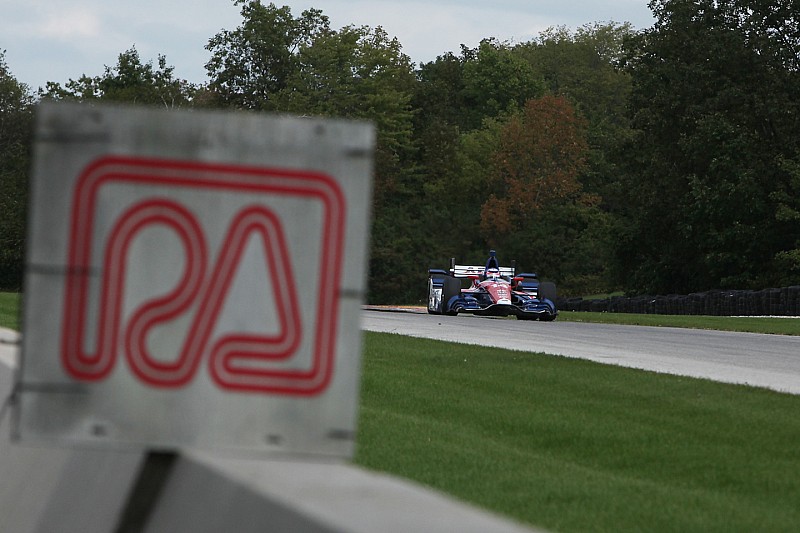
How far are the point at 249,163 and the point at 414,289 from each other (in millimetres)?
86877

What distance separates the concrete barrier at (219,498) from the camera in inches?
106

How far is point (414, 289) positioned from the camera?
9019 centimetres

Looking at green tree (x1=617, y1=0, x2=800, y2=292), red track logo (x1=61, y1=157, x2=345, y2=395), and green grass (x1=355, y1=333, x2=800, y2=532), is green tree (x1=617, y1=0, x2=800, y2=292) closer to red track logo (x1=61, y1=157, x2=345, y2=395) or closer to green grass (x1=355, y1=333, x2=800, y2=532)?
green grass (x1=355, y1=333, x2=800, y2=532)

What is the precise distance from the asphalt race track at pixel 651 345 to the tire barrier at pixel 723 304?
48.3 ft

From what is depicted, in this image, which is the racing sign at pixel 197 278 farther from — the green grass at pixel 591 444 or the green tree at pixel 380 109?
the green tree at pixel 380 109

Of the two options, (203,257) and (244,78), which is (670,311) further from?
(244,78)

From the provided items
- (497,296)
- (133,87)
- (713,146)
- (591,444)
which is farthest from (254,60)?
(591,444)

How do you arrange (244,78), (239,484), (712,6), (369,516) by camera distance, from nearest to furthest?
(369,516)
(239,484)
(712,6)
(244,78)

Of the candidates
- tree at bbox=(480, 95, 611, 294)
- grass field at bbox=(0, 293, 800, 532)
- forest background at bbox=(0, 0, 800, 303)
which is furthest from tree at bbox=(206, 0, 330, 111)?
grass field at bbox=(0, 293, 800, 532)

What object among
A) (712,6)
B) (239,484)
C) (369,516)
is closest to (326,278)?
(239,484)

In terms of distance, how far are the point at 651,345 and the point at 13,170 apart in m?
77.7

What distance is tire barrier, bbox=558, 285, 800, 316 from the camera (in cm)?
4147

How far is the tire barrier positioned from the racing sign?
3914 cm

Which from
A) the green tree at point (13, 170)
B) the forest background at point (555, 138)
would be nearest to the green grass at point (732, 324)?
the forest background at point (555, 138)
